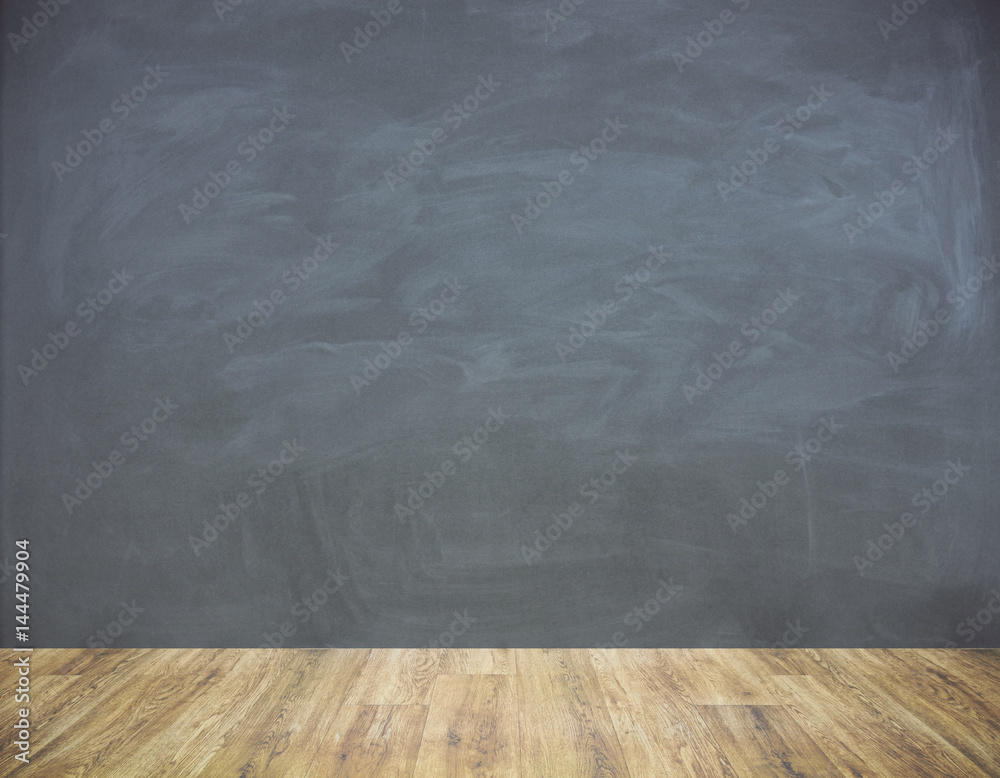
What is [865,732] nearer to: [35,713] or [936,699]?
[936,699]

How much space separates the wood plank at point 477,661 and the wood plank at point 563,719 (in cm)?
5

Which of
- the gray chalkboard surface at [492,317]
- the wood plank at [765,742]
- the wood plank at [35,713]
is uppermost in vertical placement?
the gray chalkboard surface at [492,317]

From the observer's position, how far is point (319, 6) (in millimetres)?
2641

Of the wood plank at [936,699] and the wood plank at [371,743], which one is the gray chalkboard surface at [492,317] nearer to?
the wood plank at [936,699]

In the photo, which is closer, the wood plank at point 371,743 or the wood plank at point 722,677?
the wood plank at point 371,743

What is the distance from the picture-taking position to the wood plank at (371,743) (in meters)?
→ 1.78

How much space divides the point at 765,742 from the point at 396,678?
1170mm

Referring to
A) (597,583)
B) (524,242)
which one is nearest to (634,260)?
(524,242)

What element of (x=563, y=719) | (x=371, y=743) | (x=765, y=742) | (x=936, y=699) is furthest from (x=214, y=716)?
(x=936, y=699)

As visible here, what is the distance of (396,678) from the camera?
2.34 metres

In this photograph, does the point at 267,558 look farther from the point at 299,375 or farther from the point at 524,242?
the point at 524,242

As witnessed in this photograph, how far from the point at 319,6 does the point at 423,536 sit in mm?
2063

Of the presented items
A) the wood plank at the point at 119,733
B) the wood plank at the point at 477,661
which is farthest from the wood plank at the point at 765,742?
the wood plank at the point at 119,733

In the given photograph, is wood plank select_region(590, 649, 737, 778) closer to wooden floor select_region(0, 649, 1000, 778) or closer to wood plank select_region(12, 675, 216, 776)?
wooden floor select_region(0, 649, 1000, 778)
